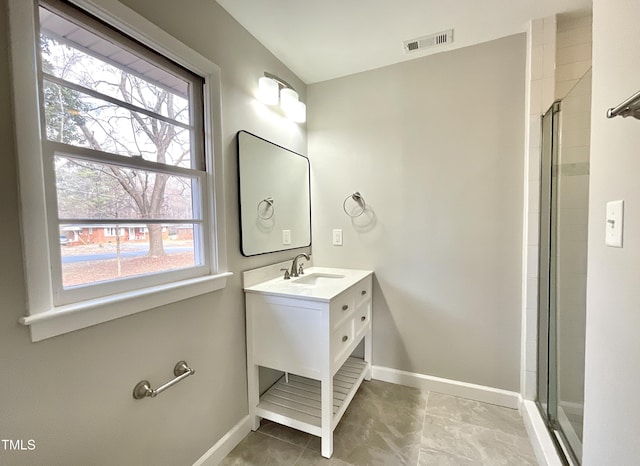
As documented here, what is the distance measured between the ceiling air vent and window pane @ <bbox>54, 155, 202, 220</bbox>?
1617 mm

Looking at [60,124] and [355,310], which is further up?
[60,124]

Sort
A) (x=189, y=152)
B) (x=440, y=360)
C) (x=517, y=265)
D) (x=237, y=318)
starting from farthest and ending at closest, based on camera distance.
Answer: (x=440, y=360)
(x=517, y=265)
(x=237, y=318)
(x=189, y=152)

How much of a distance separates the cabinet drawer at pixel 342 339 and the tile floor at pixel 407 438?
49 cm

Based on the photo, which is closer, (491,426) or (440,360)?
(491,426)

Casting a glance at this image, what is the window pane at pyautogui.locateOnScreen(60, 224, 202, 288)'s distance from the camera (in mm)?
925

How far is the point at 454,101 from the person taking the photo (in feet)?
6.16

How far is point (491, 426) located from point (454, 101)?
2092mm

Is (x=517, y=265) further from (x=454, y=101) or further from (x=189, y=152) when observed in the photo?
(x=189, y=152)

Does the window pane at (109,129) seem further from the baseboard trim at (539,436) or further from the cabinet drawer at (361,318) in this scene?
the baseboard trim at (539,436)

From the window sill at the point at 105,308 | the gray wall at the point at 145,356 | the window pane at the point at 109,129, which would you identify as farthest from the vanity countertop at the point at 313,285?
the window pane at the point at 109,129

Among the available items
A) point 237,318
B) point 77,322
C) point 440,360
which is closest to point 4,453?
point 77,322

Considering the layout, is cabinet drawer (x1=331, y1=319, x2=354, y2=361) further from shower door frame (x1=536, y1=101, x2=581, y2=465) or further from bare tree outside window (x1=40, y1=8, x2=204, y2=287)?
shower door frame (x1=536, y1=101, x2=581, y2=465)

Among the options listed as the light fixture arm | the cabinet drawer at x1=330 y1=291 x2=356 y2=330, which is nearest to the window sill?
the cabinet drawer at x1=330 y1=291 x2=356 y2=330

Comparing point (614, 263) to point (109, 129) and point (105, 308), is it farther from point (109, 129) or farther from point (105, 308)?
point (109, 129)
